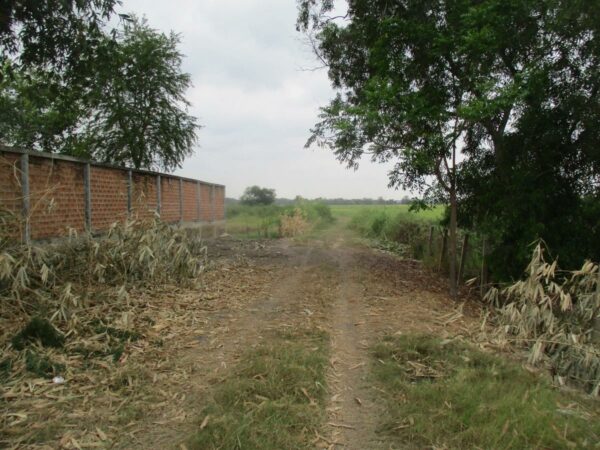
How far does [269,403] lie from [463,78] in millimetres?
7267

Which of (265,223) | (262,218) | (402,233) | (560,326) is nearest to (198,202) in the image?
(265,223)

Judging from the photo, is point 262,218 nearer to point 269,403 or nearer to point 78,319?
point 78,319

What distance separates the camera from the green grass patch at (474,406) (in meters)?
A: 3.20

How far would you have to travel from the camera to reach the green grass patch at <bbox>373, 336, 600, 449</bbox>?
126 inches

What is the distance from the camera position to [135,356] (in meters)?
4.71

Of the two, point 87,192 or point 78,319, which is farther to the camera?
point 87,192

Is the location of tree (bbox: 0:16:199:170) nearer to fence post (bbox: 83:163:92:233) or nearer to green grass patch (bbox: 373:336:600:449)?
Answer: fence post (bbox: 83:163:92:233)

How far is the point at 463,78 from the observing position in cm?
853

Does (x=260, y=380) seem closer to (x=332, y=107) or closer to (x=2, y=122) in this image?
(x=332, y=107)

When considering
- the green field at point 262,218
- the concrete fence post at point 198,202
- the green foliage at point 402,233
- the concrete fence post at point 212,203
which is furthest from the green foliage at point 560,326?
the concrete fence post at point 212,203

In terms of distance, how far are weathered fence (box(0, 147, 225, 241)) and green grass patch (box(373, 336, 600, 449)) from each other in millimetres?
4893

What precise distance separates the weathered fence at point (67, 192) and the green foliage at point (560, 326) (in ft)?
19.2

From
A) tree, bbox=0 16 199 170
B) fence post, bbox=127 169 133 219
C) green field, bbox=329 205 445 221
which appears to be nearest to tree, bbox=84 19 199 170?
tree, bbox=0 16 199 170

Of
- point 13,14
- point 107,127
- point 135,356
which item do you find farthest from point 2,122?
point 135,356
